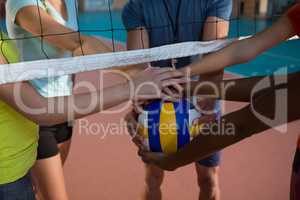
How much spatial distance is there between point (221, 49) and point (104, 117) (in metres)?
1.77

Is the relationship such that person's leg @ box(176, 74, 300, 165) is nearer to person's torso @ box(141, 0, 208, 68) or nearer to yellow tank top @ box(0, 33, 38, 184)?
yellow tank top @ box(0, 33, 38, 184)

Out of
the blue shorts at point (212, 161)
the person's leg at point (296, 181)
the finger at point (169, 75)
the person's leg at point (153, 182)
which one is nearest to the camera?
the person's leg at point (296, 181)

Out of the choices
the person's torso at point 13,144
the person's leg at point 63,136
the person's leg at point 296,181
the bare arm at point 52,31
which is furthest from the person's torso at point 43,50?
the person's leg at point 296,181

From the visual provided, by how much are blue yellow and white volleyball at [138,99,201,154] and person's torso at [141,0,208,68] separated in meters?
0.32

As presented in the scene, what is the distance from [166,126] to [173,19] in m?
0.41

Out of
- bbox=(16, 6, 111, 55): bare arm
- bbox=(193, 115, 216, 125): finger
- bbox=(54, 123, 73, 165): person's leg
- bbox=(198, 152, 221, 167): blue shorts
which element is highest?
bbox=(16, 6, 111, 55): bare arm

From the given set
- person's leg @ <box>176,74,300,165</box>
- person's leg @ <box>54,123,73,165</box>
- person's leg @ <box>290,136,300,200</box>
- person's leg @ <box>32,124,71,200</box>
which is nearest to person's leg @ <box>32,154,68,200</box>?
person's leg @ <box>32,124,71,200</box>

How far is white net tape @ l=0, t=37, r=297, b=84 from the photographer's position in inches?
39.7

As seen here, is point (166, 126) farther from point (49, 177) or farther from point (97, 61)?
point (49, 177)

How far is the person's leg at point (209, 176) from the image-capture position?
5.00ft

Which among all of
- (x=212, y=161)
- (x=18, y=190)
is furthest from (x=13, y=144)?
(x=212, y=161)

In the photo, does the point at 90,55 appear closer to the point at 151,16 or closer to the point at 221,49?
the point at 151,16

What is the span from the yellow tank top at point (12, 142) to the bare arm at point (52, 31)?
0.13m

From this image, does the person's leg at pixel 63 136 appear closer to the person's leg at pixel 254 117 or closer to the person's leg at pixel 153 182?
the person's leg at pixel 153 182
